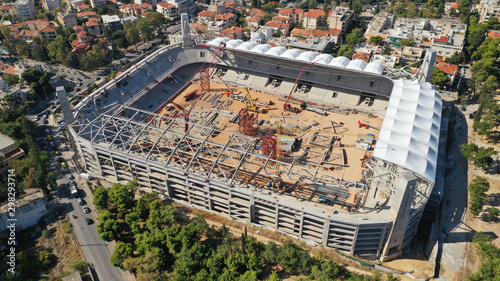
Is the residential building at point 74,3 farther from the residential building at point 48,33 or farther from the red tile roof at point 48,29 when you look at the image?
the residential building at point 48,33

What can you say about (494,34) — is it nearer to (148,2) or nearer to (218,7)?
(218,7)

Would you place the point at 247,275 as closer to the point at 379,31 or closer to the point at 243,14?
the point at 379,31

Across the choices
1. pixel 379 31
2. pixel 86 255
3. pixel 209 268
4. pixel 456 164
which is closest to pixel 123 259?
pixel 86 255

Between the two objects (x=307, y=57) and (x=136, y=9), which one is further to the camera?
(x=136, y=9)

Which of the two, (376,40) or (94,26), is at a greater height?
(94,26)

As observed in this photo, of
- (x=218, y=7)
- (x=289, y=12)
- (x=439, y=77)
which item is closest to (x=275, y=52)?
(x=439, y=77)

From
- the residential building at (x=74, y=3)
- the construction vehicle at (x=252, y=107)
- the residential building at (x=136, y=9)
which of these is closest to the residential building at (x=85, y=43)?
the residential building at (x=136, y=9)

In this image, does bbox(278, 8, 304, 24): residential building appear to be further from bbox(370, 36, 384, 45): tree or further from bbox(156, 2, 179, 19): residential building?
bbox(156, 2, 179, 19): residential building
